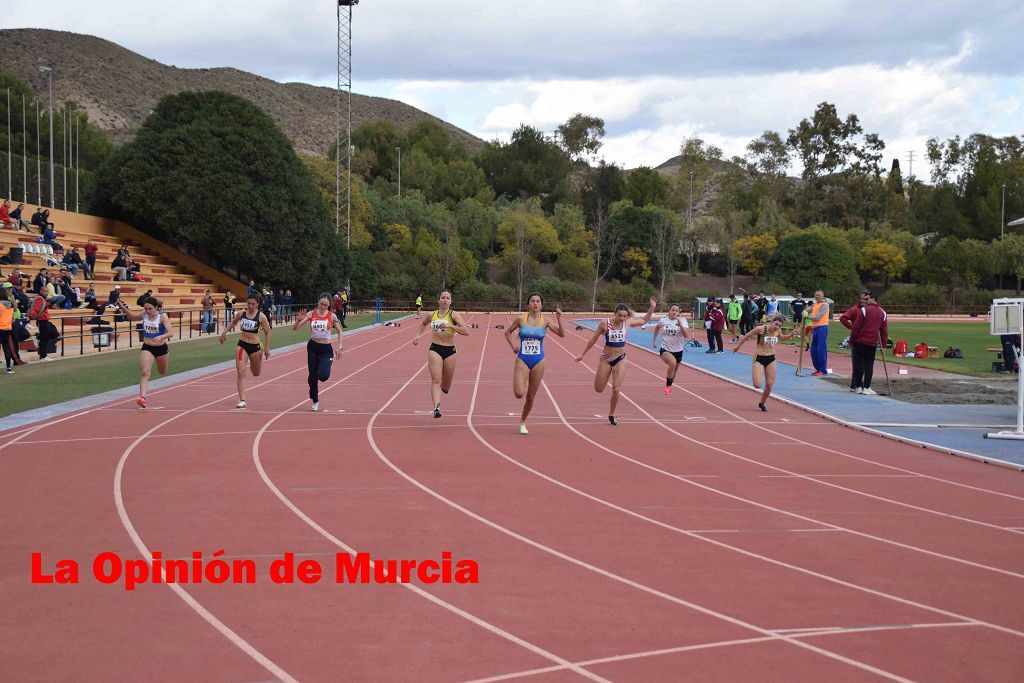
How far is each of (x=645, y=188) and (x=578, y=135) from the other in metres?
22.1

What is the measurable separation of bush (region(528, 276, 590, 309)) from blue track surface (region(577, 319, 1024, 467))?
5399 centimetres

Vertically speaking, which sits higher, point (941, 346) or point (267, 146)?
Result: point (267, 146)

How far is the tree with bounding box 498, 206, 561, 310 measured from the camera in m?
83.3

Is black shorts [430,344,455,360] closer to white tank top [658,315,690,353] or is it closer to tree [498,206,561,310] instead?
white tank top [658,315,690,353]

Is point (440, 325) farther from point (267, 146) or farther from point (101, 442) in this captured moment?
point (267, 146)

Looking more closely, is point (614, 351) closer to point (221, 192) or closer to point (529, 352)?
point (529, 352)

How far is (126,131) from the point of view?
15288 cm

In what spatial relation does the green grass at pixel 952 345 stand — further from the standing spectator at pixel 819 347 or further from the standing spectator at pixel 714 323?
the standing spectator at pixel 714 323

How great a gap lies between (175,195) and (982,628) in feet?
179

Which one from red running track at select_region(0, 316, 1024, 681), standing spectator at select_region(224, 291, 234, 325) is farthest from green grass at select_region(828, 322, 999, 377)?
standing spectator at select_region(224, 291, 234, 325)

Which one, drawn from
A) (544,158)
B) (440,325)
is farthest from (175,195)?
(544,158)

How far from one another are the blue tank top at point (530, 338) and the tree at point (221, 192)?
146 feet

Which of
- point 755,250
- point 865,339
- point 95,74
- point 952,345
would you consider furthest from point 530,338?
point 95,74

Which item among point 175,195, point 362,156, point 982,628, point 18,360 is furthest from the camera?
point 362,156
